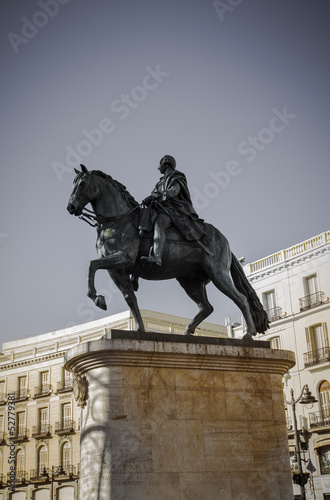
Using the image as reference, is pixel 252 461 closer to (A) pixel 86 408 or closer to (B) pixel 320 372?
(A) pixel 86 408

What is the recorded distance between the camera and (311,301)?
37.8 meters

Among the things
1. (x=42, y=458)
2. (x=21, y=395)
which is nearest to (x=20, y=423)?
(x=21, y=395)

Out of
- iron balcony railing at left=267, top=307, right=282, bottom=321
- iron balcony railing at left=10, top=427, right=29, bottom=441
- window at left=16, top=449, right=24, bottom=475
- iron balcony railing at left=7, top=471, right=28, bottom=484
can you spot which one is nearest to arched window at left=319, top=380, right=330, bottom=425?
iron balcony railing at left=267, top=307, right=282, bottom=321

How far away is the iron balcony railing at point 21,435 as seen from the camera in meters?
50.2

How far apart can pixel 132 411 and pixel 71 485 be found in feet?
133

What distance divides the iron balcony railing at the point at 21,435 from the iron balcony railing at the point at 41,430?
78 cm

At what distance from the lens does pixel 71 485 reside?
153ft

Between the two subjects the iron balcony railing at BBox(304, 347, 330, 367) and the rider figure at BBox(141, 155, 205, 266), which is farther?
the iron balcony railing at BBox(304, 347, 330, 367)

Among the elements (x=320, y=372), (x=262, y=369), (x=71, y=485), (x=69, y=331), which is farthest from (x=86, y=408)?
(x=69, y=331)

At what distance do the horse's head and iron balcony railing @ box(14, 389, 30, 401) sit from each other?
43.0 m

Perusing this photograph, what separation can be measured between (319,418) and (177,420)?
90.7 ft

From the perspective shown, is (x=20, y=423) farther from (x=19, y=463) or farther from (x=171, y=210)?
(x=171, y=210)

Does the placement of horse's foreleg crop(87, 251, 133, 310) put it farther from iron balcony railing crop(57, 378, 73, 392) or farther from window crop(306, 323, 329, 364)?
iron balcony railing crop(57, 378, 73, 392)

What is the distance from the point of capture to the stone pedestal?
30.4ft
